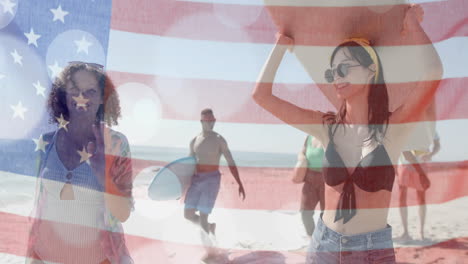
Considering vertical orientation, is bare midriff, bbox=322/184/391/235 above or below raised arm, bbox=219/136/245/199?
below

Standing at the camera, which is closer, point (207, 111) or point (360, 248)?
point (360, 248)

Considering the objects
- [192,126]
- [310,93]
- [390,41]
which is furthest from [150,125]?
[390,41]

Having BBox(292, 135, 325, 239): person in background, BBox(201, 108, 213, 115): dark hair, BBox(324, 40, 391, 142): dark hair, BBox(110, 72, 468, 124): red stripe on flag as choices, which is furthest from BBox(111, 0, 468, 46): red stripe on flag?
BBox(292, 135, 325, 239): person in background

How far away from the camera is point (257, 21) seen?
5.83ft

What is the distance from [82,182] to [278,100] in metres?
0.90

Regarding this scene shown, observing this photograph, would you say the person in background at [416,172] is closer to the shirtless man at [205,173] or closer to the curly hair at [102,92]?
the shirtless man at [205,173]

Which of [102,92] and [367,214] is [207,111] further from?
[367,214]

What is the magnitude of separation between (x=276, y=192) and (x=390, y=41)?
0.81 metres

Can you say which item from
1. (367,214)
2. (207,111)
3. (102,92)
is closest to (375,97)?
(367,214)

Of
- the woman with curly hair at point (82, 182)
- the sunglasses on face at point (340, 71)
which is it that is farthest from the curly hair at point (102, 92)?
the sunglasses on face at point (340, 71)

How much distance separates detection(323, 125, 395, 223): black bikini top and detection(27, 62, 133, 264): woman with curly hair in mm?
863

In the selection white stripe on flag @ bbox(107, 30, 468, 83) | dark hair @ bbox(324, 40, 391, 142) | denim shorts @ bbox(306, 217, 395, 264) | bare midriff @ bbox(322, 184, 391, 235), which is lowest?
denim shorts @ bbox(306, 217, 395, 264)

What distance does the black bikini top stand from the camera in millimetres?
1514
